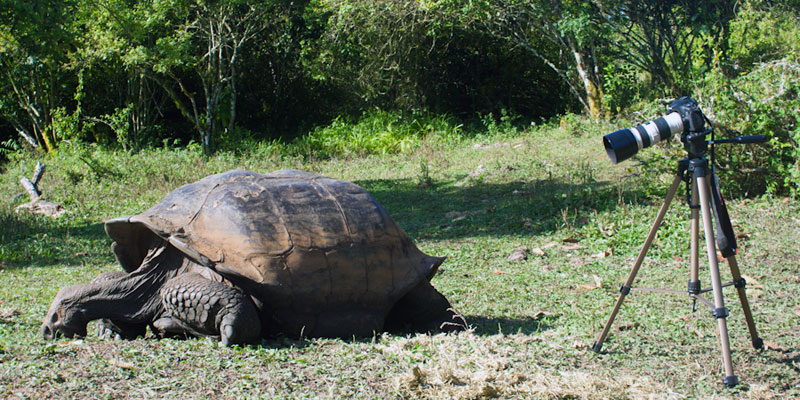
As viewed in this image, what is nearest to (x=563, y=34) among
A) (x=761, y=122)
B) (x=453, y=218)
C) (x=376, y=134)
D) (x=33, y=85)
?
(x=376, y=134)

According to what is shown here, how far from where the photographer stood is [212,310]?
350 cm

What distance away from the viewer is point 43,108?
1528cm

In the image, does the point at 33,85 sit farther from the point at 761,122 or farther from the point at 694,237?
the point at 694,237

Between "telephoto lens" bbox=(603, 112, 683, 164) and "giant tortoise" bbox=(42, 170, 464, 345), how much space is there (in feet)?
4.44

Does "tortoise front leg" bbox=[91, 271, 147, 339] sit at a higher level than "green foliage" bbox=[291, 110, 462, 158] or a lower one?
lower

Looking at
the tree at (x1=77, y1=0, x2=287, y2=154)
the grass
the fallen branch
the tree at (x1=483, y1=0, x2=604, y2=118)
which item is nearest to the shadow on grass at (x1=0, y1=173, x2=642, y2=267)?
the grass

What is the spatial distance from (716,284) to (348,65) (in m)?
13.4

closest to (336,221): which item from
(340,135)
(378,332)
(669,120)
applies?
(378,332)

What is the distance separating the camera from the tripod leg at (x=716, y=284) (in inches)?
122

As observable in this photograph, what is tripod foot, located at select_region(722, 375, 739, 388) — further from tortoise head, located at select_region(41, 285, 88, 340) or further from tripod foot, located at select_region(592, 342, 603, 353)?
tortoise head, located at select_region(41, 285, 88, 340)

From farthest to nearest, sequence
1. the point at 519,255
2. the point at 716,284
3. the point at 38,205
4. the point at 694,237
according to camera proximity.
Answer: the point at 38,205
the point at 519,255
the point at 694,237
the point at 716,284

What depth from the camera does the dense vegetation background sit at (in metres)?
12.2

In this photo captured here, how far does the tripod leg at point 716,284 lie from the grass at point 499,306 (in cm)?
10

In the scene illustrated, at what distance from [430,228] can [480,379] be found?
4.55m
